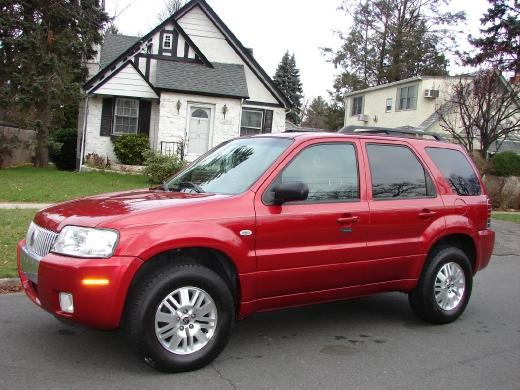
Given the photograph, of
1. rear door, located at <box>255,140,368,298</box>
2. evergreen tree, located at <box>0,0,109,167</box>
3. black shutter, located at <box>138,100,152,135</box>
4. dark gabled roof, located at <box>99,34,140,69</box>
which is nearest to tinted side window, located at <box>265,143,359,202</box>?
rear door, located at <box>255,140,368,298</box>

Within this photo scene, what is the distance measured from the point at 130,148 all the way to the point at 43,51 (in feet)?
15.0

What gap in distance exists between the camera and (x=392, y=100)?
34781mm

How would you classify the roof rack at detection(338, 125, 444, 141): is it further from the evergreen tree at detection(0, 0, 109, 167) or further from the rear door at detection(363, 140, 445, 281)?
the evergreen tree at detection(0, 0, 109, 167)

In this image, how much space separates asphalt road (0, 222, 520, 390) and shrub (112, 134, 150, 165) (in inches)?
602

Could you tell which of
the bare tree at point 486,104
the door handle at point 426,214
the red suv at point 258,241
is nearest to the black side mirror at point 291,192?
the red suv at point 258,241

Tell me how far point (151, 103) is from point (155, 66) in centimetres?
151

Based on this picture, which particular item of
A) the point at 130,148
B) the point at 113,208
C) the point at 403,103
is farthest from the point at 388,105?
the point at 113,208

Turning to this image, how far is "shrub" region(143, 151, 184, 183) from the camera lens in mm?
16906

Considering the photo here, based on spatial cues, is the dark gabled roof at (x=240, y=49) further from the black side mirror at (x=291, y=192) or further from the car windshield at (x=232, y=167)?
the black side mirror at (x=291, y=192)

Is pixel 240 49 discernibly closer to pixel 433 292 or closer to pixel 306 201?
pixel 433 292

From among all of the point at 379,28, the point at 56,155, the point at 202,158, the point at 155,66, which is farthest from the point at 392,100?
the point at 202,158

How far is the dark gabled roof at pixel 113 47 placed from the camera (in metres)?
24.3

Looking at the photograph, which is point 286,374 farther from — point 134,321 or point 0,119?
point 0,119

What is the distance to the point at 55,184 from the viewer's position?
15703 millimetres
